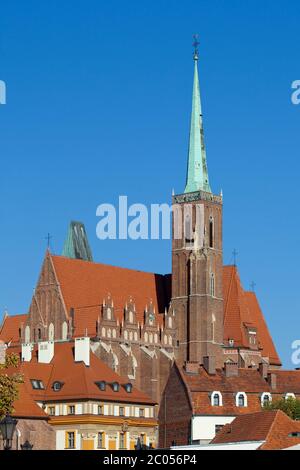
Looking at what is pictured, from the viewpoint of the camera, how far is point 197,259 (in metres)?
120

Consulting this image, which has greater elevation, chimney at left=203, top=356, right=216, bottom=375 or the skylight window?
chimney at left=203, top=356, right=216, bottom=375

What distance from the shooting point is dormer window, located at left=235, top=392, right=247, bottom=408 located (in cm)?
9531

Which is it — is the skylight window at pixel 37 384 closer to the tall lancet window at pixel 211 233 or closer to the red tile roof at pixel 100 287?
the red tile roof at pixel 100 287

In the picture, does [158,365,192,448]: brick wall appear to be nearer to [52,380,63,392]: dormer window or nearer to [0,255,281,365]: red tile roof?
[52,380,63,392]: dormer window

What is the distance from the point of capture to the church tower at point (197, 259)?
11912 cm

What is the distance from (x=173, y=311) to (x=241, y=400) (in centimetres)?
2574

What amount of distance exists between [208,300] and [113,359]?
42.7 ft

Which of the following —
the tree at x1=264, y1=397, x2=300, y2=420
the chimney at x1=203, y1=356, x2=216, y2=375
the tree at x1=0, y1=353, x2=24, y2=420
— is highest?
the chimney at x1=203, y1=356, x2=216, y2=375

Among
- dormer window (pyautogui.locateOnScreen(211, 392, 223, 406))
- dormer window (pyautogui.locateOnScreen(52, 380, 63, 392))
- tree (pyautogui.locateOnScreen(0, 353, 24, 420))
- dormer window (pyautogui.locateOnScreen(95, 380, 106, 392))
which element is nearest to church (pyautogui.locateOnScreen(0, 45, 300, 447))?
dormer window (pyautogui.locateOnScreen(211, 392, 223, 406))

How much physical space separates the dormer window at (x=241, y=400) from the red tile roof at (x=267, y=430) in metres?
23.3

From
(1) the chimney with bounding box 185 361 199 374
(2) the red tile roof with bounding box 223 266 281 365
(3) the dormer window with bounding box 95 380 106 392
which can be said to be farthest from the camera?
(2) the red tile roof with bounding box 223 266 281 365

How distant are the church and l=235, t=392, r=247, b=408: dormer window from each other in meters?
6.52

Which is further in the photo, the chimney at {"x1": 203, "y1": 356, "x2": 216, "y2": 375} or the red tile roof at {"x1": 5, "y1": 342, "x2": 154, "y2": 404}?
the chimney at {"x1": 203, "y1": 356, "x2": 216, "y2": 375}
